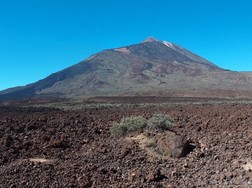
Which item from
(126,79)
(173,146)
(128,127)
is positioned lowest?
(173,146)

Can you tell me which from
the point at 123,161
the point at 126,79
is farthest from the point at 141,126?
the point at 126,79

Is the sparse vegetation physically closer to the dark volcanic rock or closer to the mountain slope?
the dark volcanic rock

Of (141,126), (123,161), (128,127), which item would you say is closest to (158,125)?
(141,126)

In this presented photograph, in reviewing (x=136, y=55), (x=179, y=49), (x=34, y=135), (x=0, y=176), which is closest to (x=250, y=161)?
(x=0, y=176)

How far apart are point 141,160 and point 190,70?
89492 mm

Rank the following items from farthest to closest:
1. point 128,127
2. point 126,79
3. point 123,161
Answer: point 126,79 → point 128,127 → point 123,161

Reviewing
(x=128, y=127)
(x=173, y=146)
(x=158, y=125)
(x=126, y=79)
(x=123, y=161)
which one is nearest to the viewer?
(x=123, y=161)

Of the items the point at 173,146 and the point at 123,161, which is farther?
the point at 173,146

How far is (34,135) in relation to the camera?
1224cm

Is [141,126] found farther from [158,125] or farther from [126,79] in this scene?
[126,79]

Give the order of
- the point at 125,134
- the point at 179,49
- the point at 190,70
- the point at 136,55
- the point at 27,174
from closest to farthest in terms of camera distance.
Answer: the point at 27,174, the point at 125,134, the point at 190,70, the point at 136,55, the point at 179,49

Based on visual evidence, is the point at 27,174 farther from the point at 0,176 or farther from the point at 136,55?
the point at 136,55

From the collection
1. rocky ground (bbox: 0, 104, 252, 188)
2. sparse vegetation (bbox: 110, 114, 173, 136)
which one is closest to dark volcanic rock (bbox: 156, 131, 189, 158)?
rocky ground (bbox: 0, 104, 252, 188)

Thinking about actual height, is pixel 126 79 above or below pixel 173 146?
above
